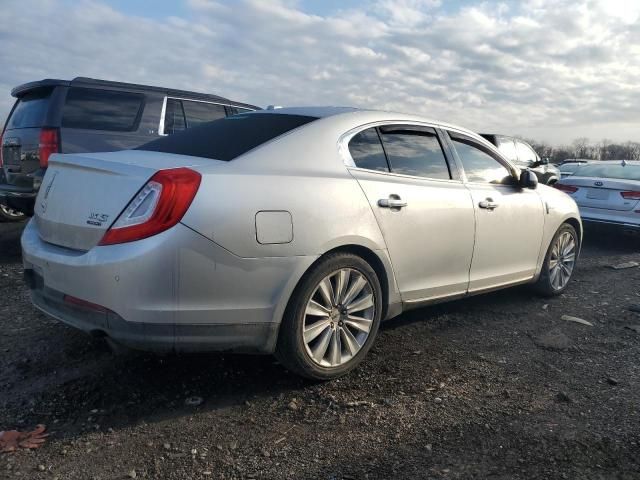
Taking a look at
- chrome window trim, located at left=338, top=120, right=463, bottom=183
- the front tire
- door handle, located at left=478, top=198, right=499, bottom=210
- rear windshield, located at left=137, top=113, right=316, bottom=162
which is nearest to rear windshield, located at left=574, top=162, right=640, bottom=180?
door handle, located at left=478, top=198, right=499, bottom=210

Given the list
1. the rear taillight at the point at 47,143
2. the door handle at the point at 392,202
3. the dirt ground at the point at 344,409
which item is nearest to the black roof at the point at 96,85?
the rear taillight at the point at 47,143

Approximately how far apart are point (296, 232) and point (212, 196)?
0.48 metres

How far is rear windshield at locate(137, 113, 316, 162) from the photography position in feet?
10.0

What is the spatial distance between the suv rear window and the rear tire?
16.2 ft

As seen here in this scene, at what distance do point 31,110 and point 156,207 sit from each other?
477 cm

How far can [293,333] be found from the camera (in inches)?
114

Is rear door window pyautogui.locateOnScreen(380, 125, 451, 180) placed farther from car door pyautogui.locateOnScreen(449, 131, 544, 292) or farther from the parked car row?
car door pyautogui.locateOnScreen(449, 131, 544, 292)

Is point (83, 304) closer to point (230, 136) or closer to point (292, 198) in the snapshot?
point (292, 198)

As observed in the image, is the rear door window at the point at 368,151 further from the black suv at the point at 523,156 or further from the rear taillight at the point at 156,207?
the black suv at the point at 523,156

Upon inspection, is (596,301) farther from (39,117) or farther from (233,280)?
(39,117)

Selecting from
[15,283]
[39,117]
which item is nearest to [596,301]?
[15,283]

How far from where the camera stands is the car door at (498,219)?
→ 411 centimetres

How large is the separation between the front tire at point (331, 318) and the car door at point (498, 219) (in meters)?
1.16

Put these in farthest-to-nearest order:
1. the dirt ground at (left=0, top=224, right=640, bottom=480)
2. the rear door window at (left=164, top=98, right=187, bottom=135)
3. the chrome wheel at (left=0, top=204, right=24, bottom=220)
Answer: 1. the chrome wheel at (left=0, top=204, right=24, bottom=220)
2. the rear door window at (left=164, top=98, right=187, bottom=135)
3. the dirt ground at (left=0, top=224, right=640, bottom=480)
